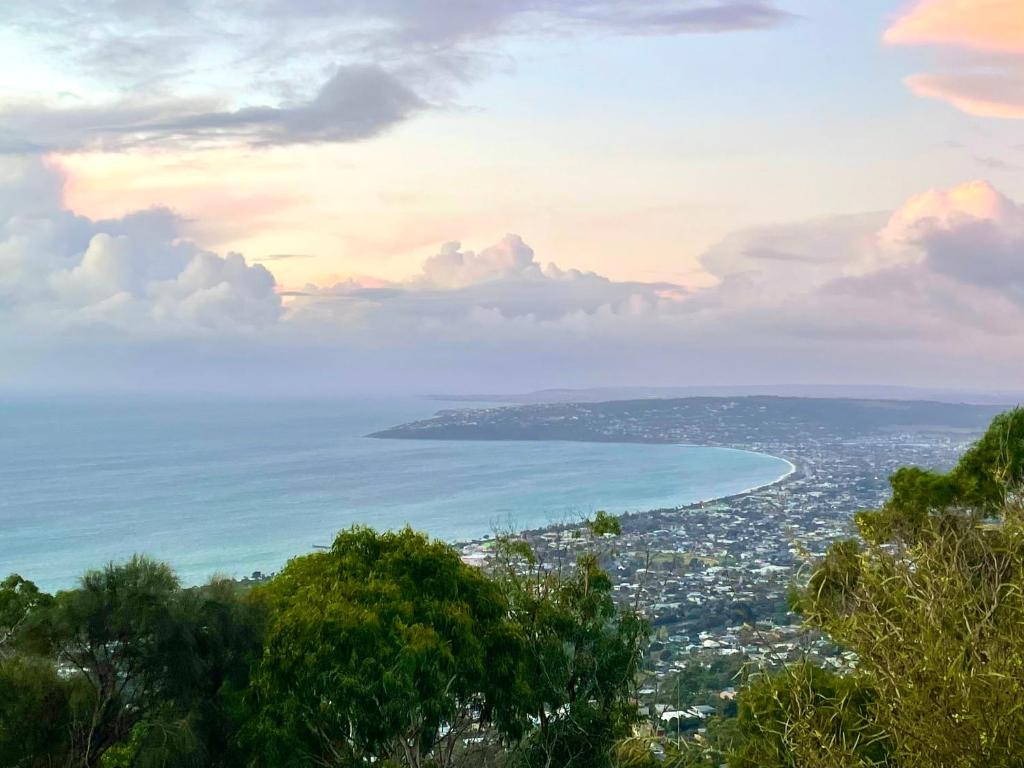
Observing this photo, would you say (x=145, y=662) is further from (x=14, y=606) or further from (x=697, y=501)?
(x=697, y=501)

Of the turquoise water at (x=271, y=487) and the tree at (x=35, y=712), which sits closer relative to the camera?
the tree at (x=35, y=712)

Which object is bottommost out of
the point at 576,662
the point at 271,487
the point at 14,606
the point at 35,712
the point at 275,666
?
the point at 271,487

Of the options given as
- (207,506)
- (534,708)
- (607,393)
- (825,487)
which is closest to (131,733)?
(534,708)

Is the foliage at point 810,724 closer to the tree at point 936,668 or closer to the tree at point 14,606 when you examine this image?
the tree at point 936,668

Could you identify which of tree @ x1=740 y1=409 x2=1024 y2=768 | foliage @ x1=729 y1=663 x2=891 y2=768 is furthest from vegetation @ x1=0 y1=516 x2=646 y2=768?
tree @ x1=740 y1=409 x2=1024 y2=768

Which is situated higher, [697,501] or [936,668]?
[936,668]

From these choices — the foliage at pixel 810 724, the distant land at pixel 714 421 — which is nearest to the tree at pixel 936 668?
the foliage at pixel 810 724

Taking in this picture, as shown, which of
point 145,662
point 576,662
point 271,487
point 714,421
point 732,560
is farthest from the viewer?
point 714,421

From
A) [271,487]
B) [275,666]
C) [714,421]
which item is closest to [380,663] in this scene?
[275,666]
